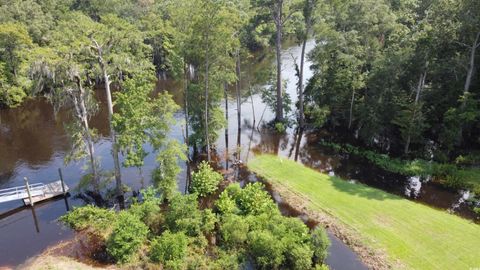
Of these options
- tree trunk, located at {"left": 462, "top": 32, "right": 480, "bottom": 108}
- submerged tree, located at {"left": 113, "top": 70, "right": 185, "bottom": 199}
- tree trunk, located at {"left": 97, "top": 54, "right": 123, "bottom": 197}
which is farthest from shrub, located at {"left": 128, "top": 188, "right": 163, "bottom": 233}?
tree trunk, located at {"left": 462, "top": 32, "right": 480, "bottom": 108}

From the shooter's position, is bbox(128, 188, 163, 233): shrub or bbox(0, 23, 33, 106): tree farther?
bbox(0, 23, 33, 106): tree

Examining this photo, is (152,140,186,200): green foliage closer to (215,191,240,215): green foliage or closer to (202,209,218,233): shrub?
(215,191,240,215): green foliage

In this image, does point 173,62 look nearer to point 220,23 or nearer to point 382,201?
point 220,23

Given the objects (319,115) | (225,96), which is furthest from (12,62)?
(319,115)

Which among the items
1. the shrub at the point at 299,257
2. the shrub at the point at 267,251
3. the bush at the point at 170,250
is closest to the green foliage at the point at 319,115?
the shrub at the point at 267,251

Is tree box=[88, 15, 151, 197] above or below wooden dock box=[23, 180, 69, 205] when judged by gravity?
above

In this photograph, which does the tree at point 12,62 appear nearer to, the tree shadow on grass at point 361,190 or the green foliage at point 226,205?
the green foliage at point 226,205

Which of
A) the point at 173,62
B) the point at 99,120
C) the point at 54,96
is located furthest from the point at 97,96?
the point at 54,96
